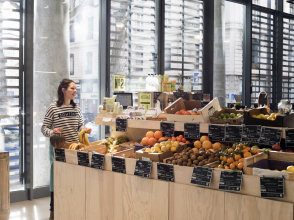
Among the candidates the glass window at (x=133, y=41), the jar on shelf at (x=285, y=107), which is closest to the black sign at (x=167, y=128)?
the jar on shelf at (x=285, y=107)

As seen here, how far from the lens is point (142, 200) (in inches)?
111

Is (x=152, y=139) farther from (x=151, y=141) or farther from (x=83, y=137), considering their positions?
(x=83, y=137)

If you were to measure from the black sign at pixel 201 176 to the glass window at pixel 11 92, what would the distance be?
353 centimetres

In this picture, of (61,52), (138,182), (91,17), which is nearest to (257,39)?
(91,17)

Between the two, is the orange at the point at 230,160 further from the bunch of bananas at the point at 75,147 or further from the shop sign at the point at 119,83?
the shop sign at the point at 119,83

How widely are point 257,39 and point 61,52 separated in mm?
4795

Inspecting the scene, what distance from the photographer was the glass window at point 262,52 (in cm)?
808

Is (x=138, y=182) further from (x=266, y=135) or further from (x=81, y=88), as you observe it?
(x=81, y=88)

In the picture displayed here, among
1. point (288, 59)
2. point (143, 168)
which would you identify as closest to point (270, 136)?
point (143, 168)

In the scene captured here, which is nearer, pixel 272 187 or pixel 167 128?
pixel 272 187

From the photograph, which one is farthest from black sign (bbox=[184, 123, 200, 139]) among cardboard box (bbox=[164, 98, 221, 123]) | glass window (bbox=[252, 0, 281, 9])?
glass window (bbox=[252, 0, 281, 9])

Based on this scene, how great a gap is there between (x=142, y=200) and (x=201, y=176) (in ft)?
2.00

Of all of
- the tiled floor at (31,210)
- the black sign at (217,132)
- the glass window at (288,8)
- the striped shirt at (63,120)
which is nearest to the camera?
the black sign at (217,132)

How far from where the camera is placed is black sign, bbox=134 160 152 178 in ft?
9.00
